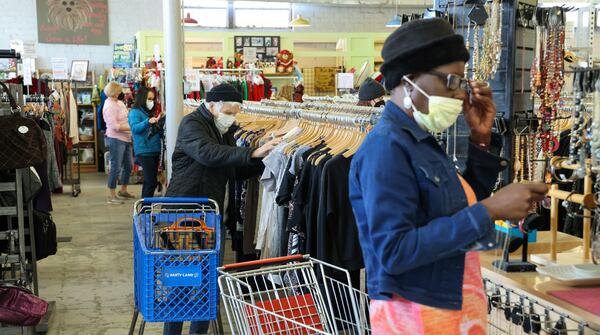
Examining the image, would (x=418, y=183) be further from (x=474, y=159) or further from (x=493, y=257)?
(x=493, y=257)

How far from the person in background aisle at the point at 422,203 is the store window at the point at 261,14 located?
15501 millimetres

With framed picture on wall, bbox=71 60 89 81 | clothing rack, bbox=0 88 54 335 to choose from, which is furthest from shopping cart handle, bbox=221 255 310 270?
framed picture on wall, bbox=71 60 89 81

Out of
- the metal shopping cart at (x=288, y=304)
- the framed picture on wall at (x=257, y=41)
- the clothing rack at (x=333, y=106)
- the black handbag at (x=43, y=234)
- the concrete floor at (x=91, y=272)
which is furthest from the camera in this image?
the framed picture on wall at (x=257, y=41)

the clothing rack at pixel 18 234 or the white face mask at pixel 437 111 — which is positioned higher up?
the white face mask at pixel 437 111

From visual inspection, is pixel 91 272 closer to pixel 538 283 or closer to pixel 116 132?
pixel 116 132

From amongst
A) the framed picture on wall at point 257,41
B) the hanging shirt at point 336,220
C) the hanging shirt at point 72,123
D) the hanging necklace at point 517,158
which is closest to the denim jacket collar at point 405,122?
the hanging necklace at point 517,158

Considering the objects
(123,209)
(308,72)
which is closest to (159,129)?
(123,209)

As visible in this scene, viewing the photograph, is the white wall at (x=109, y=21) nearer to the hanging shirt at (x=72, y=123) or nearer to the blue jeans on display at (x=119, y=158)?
the hanging shirt at (x=72, y=123)

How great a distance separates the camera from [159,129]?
9117 millimetres

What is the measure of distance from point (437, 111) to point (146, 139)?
303 inches

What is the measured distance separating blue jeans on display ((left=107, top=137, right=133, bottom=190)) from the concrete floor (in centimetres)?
44

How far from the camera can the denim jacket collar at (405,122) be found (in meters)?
→ 1.84

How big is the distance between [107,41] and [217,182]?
1207 cm

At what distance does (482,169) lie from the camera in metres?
2.16
